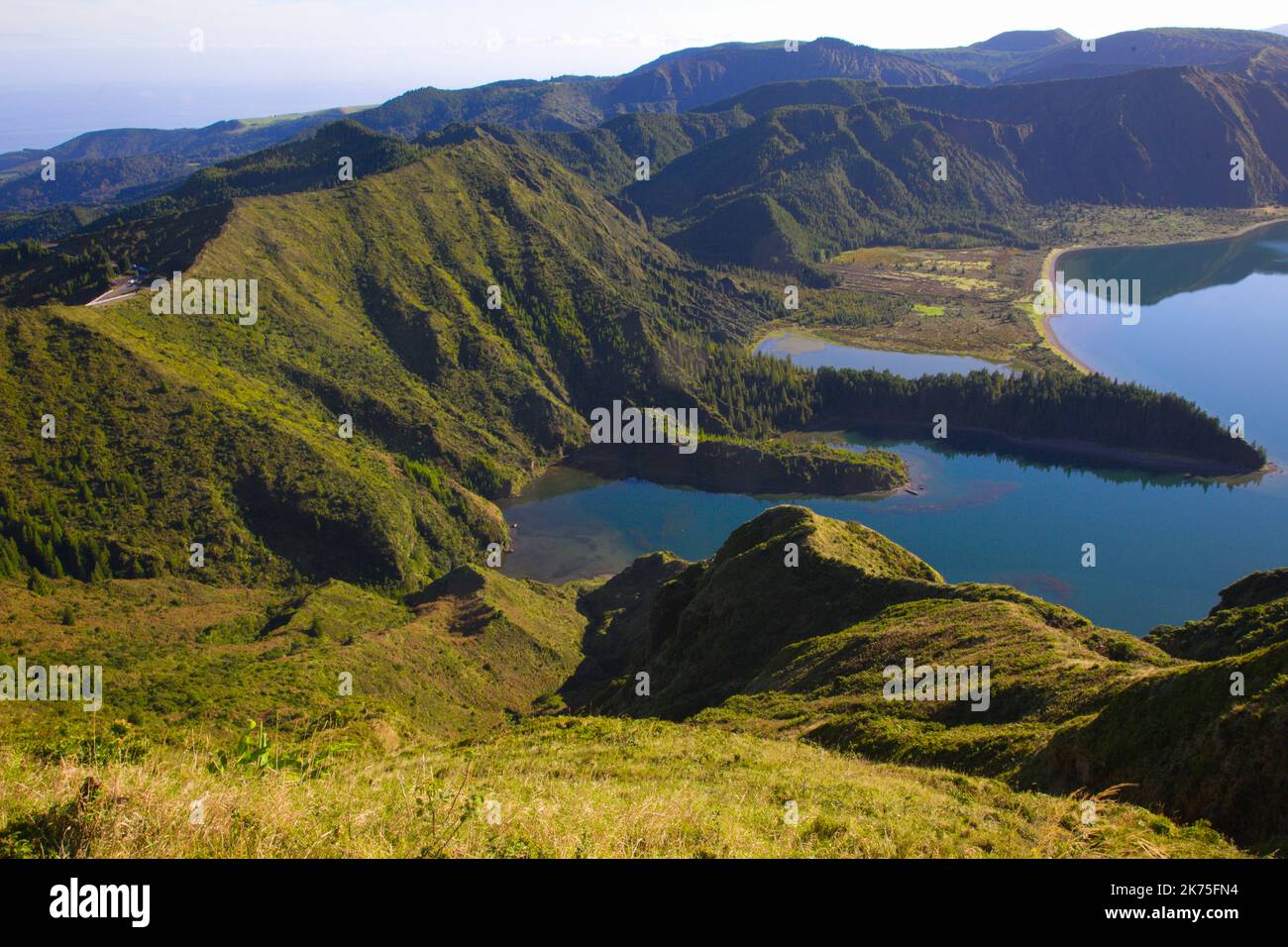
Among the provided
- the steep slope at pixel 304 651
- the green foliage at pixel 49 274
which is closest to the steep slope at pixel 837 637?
the steep slope at pixel 304 651

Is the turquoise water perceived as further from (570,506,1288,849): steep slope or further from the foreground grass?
the foreground grass

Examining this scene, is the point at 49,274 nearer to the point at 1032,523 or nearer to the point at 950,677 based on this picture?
the point at 950,677

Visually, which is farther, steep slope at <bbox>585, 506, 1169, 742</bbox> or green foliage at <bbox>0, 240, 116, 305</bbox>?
green foliage at <bbox>0, 240, 116, 305</bbox>

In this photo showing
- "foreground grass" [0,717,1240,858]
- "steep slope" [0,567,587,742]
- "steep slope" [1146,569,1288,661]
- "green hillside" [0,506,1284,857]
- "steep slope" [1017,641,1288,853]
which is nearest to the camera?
"foreground grass" [0,717,1240,858]

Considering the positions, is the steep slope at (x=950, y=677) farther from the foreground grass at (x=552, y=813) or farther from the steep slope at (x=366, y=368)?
the steep slope at (x=366, y=368)

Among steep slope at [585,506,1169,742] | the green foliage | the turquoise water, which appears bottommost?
the turquoise water

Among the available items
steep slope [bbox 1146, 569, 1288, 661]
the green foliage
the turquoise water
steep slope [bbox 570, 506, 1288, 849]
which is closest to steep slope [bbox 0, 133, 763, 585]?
the green foliage
